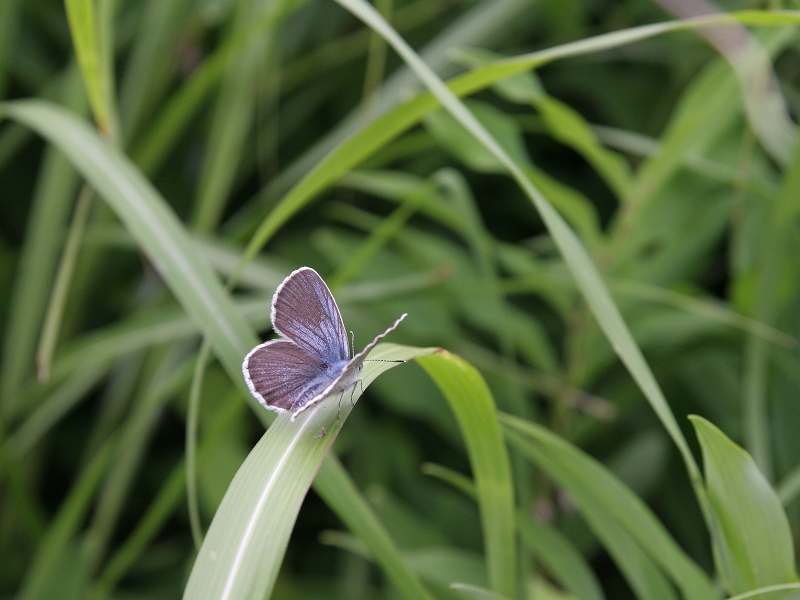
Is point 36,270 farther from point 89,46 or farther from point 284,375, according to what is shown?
point 284,375

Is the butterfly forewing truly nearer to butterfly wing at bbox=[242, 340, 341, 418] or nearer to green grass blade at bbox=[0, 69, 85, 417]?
butterfly wing at bbox=[242, 340, 341, 418]

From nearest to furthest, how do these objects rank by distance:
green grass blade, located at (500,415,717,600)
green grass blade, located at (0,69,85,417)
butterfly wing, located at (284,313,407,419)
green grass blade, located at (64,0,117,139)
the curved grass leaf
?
1. the curved grass leaf
2. butterfly wing, located at (284,313,407,419)
3. green grass blade, located at (500,415,717,600)
4. green grass blade, located at (64,0,117,139)
5. green grass blade, located at (0,69,85,417)

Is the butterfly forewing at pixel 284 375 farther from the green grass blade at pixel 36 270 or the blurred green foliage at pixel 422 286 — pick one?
the green grass blade at pixel 36 270

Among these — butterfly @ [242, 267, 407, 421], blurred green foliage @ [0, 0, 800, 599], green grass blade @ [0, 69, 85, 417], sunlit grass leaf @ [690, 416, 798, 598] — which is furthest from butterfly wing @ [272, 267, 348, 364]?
green grass blade @ [0, 69, 85, 417]

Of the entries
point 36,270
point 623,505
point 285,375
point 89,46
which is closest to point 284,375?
point 285,375

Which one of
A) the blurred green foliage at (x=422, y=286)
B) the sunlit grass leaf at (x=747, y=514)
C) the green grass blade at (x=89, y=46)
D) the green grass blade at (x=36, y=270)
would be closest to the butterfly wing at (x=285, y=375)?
the blurred green foliage at (x=422, y=286)

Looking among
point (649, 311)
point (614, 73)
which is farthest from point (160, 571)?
point (614, 73)

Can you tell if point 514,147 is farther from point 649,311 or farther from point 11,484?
point 11,484

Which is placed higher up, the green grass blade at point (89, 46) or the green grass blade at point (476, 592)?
the green grass blade at point (89, 46)
